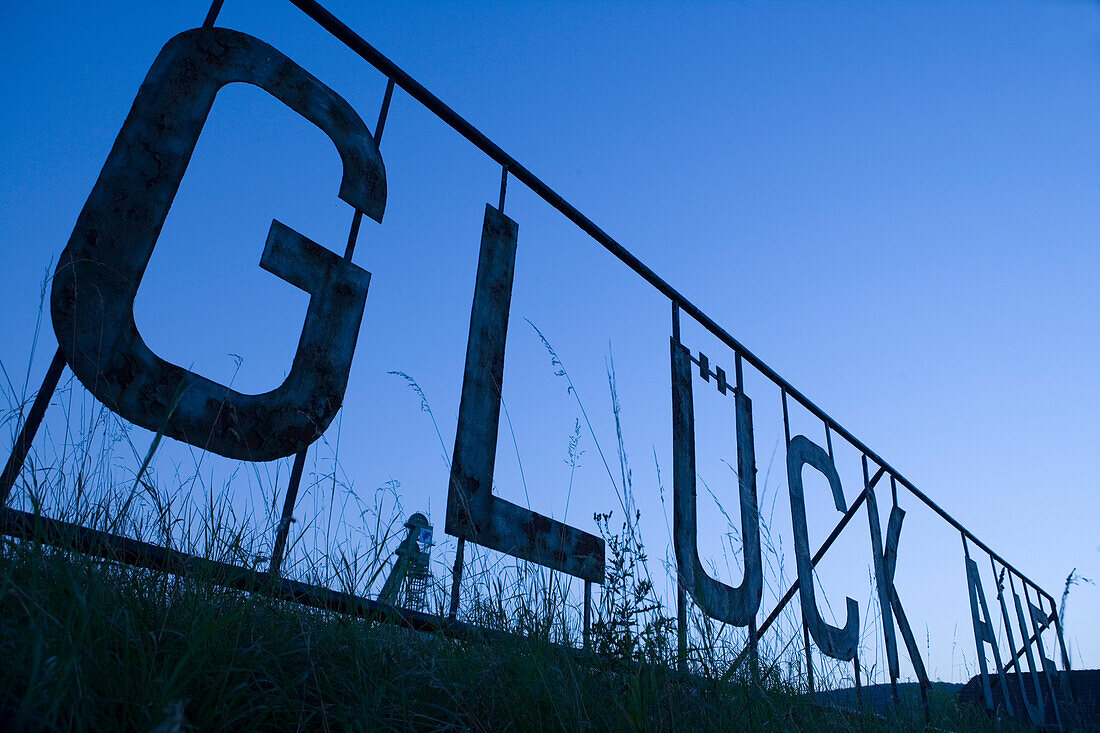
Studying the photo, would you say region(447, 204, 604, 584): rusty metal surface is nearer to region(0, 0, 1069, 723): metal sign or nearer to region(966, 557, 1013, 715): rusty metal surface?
region(0, 0, 1069, 723): metal sign

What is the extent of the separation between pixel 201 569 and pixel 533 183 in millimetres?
2361

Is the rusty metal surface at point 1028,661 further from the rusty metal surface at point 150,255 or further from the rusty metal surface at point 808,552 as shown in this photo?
the rusty metal surface at point 150,255

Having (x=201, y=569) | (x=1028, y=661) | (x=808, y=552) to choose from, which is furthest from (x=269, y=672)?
(x=1028, y=661)

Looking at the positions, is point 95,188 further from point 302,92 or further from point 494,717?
point 494,717

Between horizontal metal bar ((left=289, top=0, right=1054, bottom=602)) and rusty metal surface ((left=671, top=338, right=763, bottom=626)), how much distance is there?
13.8 inches

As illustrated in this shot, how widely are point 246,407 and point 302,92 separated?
115 centimetres

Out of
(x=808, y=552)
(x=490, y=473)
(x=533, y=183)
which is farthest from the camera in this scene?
(x=808, y=552)

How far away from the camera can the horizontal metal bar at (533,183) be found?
9.21 ft

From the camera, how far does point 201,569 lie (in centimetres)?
171

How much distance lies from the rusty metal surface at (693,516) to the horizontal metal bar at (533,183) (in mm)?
350

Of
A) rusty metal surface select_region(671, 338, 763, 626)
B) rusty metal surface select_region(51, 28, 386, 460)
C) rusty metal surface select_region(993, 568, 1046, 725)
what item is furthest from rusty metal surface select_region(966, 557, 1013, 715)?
rusty metal surface select_region(51, 28, 386, 460)

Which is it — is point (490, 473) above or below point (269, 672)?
above

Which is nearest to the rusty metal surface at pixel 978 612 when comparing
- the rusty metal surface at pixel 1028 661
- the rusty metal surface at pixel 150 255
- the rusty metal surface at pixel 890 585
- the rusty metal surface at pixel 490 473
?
the rusty metal surface at pixel 1028 661

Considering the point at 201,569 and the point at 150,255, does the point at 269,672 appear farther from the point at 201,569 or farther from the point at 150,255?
the point at 150,255
